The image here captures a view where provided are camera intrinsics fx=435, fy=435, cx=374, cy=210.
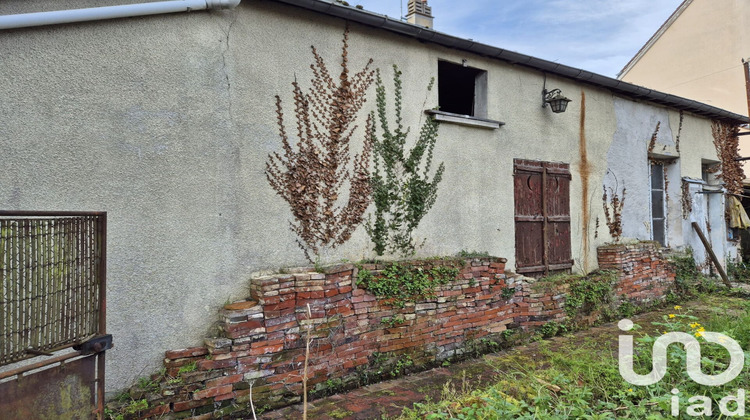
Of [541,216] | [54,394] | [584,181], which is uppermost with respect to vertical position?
[584,181]

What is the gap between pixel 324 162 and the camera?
4840 millimetres

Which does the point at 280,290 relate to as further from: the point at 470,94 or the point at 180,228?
the point at 470,94

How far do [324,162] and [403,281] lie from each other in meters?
1.64

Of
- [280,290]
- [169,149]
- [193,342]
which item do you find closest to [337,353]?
[280,290]

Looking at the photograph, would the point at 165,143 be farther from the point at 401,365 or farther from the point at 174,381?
the point at 401,365

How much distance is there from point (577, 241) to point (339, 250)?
4.61 metres

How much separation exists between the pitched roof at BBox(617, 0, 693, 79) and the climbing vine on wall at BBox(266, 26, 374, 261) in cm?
1236

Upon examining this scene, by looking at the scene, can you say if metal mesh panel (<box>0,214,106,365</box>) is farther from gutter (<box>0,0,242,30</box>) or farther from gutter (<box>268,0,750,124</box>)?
gutter (<box>268,0,750,124</box>)

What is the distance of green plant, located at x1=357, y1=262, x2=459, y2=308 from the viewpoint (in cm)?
480

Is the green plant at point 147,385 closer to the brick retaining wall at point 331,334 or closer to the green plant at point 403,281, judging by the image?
the brick retaining wall at point 331,334

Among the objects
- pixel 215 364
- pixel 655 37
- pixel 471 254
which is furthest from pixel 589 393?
pixel 655 37

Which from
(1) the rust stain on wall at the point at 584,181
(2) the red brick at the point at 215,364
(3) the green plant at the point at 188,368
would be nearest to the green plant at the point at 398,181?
(2) the red brick at the point at 215,364

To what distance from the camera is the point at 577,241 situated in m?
7.45

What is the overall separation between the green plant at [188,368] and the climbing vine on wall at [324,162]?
4.93 ft
